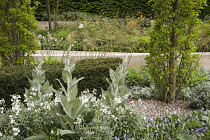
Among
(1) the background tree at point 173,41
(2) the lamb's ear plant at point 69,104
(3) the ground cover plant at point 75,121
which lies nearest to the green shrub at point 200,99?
(1) the background tree at point 173,41

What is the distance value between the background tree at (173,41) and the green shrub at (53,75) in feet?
3.03

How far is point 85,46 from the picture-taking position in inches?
337

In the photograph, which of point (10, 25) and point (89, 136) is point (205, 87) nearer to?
point (89, 136)

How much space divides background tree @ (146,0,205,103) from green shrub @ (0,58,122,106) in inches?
36.4

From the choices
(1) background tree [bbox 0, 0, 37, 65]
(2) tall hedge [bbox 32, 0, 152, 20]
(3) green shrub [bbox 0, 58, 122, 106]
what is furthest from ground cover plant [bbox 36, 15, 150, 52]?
(2) tall hedge [bbox 32, 0, 152, 20]

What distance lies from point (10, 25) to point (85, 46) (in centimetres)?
373

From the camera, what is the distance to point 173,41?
13.8 feet

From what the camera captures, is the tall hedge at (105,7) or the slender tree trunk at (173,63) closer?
the slender tree trunk at (173,63)

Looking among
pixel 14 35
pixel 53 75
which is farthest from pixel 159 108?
pixel 14 35

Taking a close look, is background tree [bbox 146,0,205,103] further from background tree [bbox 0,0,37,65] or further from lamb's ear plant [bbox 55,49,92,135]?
background tree [bbox 0,0,37,65]

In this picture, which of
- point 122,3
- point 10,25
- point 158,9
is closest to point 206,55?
point 158,9

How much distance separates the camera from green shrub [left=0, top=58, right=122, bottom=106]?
3693mm

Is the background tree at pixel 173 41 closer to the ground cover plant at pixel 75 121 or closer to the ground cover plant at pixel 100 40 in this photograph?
the ground cover plant at pixel 75 121

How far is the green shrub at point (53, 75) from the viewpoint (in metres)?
3.69
